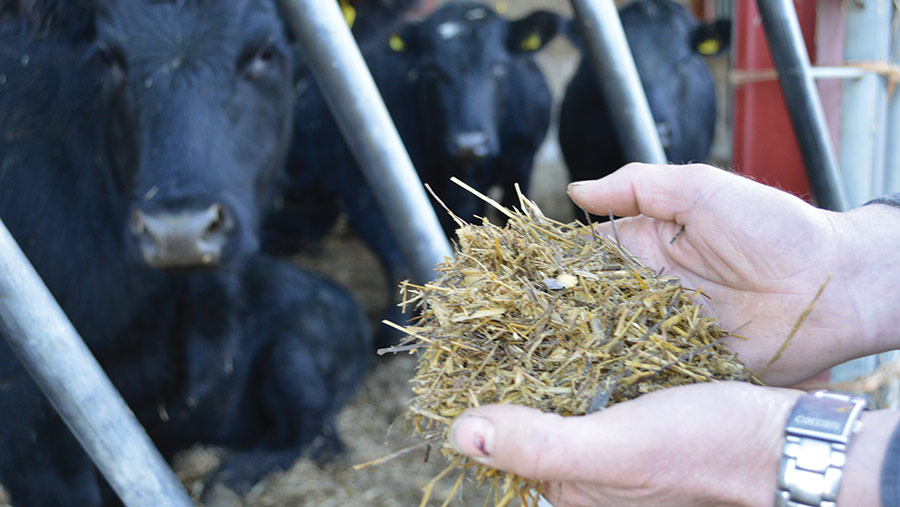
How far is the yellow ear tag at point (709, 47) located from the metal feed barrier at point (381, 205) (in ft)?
9.89

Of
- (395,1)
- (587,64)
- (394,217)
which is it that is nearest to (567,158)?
(587,64)

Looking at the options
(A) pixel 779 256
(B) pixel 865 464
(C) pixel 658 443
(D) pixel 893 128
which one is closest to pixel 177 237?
(C) pixel 658 443

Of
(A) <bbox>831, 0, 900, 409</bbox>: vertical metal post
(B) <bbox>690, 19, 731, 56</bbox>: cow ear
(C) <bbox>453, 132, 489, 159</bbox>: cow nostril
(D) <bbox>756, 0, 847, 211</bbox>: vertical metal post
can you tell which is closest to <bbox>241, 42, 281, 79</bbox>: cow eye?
(D) <bbox>756, 0, 847, 211</bbox>: vertical metal post

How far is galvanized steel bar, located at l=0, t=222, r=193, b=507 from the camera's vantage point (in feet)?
3.55

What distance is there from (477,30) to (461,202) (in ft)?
4.05

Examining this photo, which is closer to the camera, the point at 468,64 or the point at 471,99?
the point at 471,99

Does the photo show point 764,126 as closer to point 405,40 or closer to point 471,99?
point 471,99

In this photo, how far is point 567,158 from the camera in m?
5.08

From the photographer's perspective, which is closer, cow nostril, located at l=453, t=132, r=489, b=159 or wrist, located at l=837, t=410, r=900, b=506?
wrist, located at l=837, t=410, r=900, b=506

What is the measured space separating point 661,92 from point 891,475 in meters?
3.63

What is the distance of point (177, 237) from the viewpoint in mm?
1900

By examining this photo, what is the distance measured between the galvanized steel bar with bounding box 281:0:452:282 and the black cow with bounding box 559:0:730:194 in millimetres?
3060

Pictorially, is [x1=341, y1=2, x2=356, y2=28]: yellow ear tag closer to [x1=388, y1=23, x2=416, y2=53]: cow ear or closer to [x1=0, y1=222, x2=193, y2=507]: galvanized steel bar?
[x1=388, y1=23, x2=416, y2=53]: cow ear

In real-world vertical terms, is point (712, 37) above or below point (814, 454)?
below
